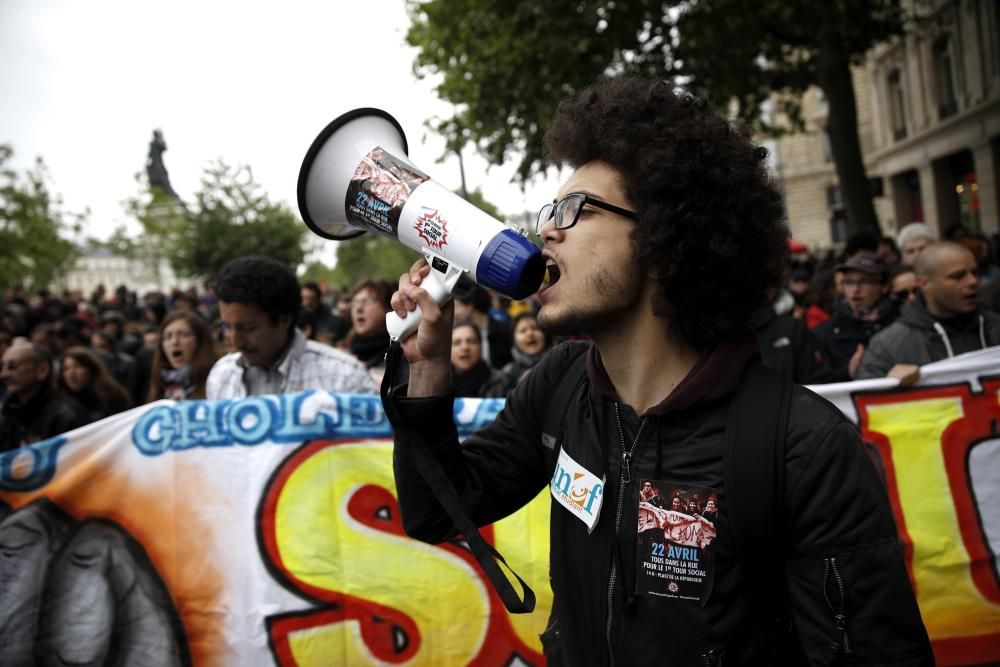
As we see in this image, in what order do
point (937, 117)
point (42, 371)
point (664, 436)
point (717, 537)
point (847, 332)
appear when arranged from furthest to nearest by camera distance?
point (937, 117) < point (847, 332) < point (42, 371) < point (664, 436) < point (717, 537)

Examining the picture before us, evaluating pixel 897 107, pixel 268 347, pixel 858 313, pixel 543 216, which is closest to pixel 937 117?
pixel 897 107

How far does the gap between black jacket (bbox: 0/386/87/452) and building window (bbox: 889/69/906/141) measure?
28.2 m

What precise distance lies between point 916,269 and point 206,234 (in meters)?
29.3

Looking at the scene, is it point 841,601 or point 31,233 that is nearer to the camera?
point 841,601

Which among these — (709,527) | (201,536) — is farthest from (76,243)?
(709,527)

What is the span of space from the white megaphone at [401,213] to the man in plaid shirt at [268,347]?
5.12 feet

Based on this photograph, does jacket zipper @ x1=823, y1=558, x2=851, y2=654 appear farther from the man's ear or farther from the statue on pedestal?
the statue on pedestal

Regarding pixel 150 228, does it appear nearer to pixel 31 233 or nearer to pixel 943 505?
pixel 31 233

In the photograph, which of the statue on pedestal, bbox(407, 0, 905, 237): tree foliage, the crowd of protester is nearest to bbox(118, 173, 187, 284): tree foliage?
the statue on pedestal

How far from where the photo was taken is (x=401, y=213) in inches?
72.3

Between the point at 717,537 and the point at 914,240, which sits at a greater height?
the point at 914,240

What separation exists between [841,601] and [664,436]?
408 mm

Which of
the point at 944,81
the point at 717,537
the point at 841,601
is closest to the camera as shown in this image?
the point at 841,601

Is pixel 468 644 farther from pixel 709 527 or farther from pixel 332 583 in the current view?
pixel 709 527
